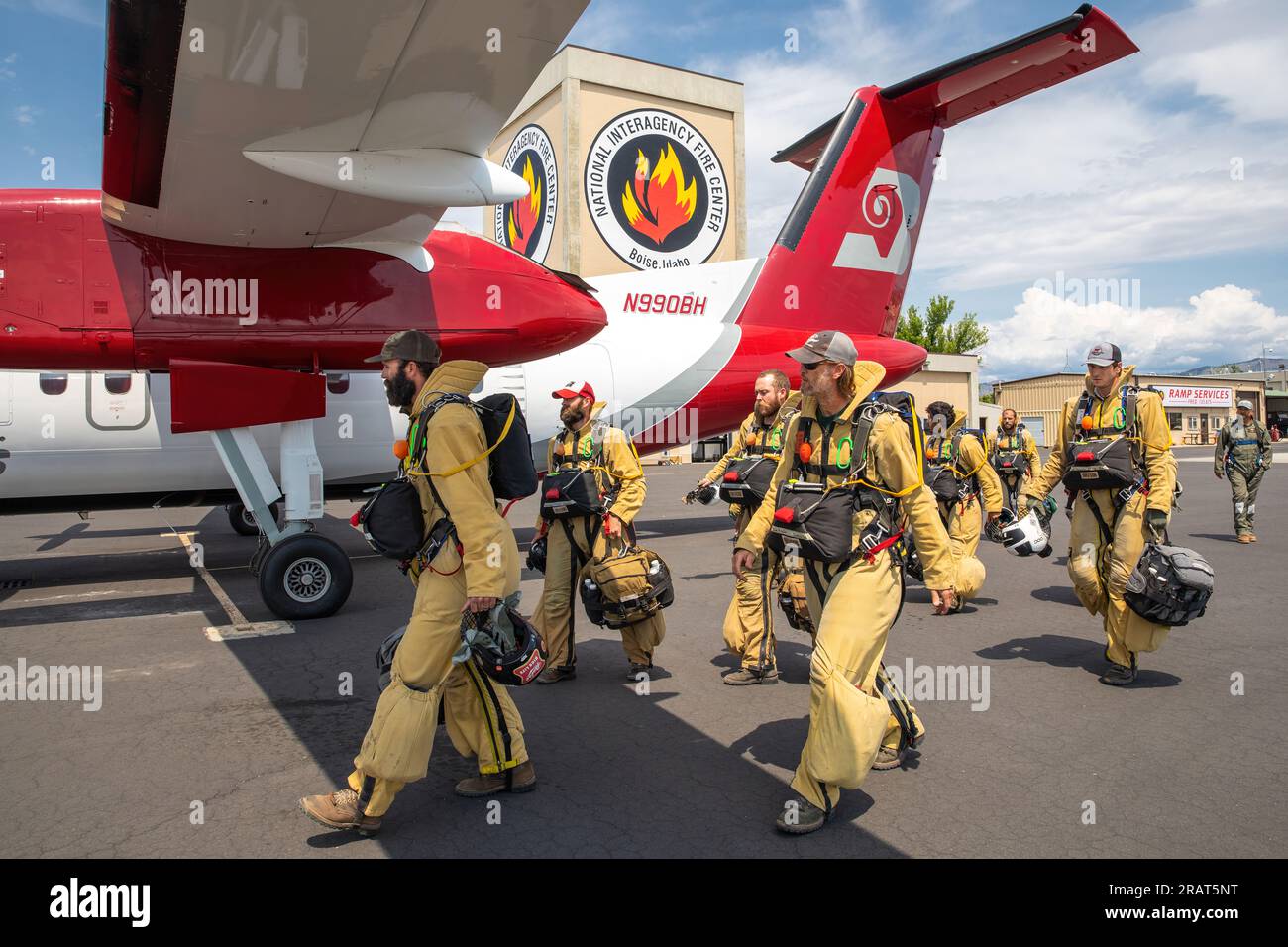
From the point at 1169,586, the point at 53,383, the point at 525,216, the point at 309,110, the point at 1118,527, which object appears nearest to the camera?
the point at 1169,586

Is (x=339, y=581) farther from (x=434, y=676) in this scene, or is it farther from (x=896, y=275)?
(x=896, y=275)

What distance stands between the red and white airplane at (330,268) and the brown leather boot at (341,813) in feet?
12.7

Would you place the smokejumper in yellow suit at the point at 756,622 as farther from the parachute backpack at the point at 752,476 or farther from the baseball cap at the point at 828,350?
the baseball cap at the point at 828,350

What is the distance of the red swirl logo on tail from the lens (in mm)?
11242

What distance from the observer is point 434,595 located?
3.41m

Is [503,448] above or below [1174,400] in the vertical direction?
below

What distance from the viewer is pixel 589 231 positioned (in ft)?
94.6

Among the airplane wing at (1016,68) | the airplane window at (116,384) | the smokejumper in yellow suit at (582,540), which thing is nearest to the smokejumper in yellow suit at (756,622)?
the smokejumper in yellow suit at (582,540)

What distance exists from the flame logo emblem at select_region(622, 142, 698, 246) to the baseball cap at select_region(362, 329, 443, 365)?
2726 cm

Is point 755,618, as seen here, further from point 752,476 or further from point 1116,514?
point 1116,514

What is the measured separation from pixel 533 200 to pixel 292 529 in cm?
2523

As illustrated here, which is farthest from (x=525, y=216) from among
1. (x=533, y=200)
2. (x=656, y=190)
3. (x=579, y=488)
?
(x=579, y=488)

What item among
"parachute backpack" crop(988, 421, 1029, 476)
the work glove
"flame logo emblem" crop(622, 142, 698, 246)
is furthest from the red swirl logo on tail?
"flame logo emblem" crop(622, 142, 698, 246)
